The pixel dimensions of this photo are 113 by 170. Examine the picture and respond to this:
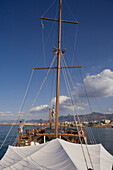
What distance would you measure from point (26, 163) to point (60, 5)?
537 inches

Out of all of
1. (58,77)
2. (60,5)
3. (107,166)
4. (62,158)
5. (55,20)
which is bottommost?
(107,166)

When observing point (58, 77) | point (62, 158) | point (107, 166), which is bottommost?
point (107, 166)

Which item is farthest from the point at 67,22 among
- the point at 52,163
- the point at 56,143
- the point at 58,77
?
the point at 52,163

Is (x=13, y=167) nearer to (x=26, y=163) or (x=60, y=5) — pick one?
(x=26, y=163)

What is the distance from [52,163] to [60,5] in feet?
44.5

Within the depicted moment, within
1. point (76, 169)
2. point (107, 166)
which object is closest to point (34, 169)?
point (76, 169)

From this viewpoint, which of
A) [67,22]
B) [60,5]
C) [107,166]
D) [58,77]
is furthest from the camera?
[67,22]

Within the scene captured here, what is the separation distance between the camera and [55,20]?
1314 cm

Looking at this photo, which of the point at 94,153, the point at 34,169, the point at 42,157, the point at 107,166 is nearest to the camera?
the point at 34,169

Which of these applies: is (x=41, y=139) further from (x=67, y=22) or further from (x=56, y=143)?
(x=67, y=22)

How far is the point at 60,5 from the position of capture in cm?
1262

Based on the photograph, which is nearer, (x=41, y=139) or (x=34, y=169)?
(x=34, y=169)

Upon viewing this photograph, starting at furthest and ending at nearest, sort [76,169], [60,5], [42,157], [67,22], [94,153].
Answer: [67,22], [60,5], [94,153], [42,157], [76,169]

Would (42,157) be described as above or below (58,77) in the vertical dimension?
below
